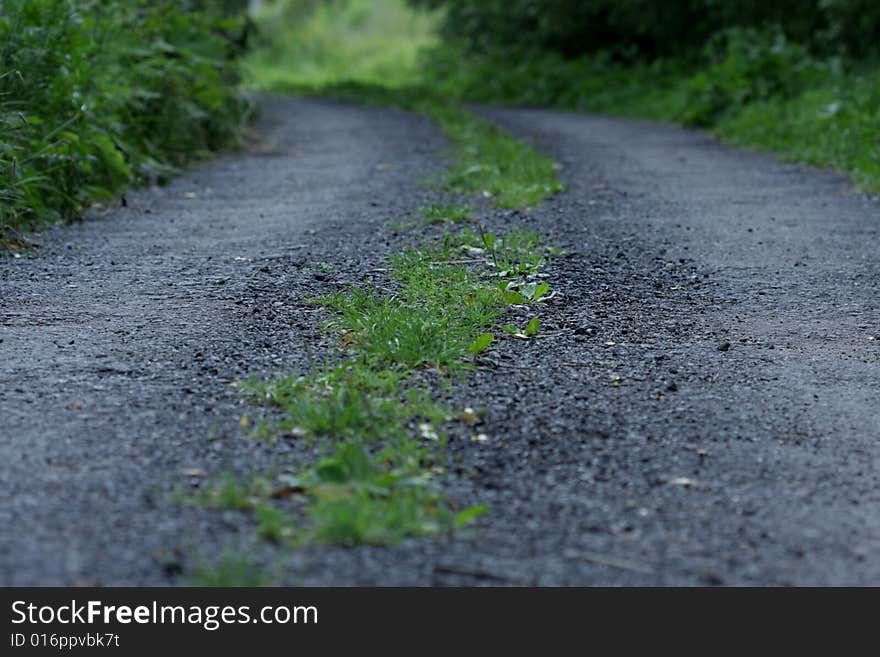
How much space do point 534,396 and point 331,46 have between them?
1459 inches

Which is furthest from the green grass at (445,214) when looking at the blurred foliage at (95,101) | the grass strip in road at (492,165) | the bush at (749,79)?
the bush at (749,79)

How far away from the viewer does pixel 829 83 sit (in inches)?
547

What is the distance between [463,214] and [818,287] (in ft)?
7.37

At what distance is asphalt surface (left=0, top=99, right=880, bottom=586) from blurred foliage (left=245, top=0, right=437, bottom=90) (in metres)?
20.8

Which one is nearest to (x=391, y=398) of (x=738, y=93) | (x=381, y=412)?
(x=381, y=412)

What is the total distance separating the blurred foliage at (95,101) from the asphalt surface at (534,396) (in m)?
0.41

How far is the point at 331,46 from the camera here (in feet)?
129

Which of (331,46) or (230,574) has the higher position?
(230,574)

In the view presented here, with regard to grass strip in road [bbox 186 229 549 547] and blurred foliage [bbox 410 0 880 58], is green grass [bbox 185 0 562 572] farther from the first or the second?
blurred foliage [bbox 410 0 880 58]

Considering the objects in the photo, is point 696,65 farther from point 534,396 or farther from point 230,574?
point 230,574

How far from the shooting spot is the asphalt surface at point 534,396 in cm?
268

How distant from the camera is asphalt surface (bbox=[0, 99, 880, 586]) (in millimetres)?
2682
